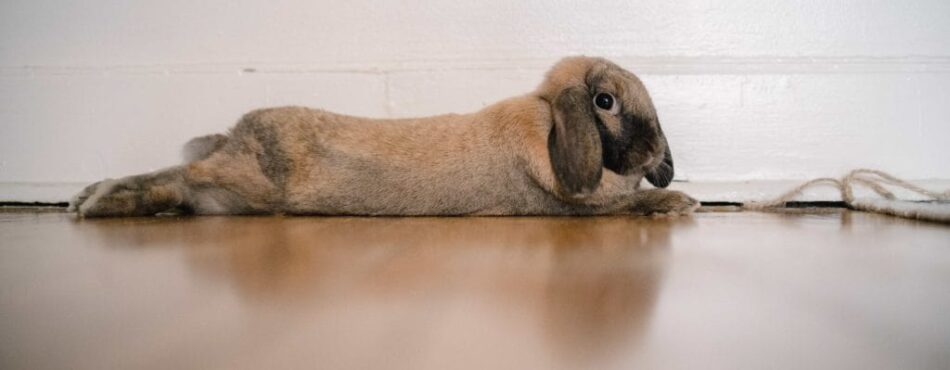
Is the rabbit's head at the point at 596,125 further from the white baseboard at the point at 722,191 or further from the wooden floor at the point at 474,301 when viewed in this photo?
the white baseboard at the point at 722,191

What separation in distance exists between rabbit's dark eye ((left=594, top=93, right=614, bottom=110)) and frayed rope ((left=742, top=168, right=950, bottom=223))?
1.84 feet

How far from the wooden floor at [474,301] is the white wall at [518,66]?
712 mm

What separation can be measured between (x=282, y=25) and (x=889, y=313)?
1.52 m

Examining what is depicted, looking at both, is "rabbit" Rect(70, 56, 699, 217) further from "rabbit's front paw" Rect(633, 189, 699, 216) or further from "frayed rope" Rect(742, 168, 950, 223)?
"frayed rope" Rect(742, 168, 950, 223)

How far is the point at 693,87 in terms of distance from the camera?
5.34 feet

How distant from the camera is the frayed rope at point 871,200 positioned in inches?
51.3

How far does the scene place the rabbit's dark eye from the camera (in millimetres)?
1192

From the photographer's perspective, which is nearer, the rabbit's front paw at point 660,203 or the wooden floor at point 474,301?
the wooden floor at point 474,301

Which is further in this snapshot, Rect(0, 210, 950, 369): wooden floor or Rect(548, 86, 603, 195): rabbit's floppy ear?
Rect(548, 86, 603, 195): rabbit's floppy ear

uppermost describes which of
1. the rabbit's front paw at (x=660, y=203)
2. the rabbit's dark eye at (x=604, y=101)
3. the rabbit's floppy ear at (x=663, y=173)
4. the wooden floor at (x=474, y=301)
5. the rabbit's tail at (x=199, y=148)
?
the rabbit's dark eye at (x=604, y=101)

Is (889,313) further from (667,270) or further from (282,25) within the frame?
(282,25)

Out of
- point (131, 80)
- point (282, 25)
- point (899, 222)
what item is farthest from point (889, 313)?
point (131, 80)

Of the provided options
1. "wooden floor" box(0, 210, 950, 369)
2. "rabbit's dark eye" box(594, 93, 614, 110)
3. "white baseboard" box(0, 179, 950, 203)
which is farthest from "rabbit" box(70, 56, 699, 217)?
"white baseboard" box(0, 179, 950, 203)

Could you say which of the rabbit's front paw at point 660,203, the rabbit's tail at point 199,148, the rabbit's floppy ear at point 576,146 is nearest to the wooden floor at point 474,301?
the rabbit's floppy ear at point 576,146
